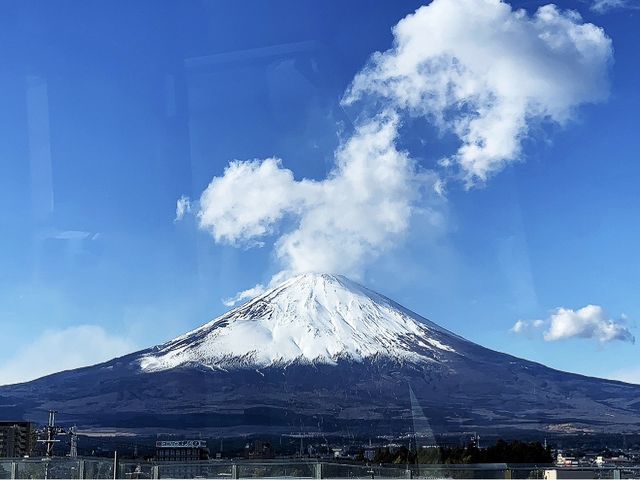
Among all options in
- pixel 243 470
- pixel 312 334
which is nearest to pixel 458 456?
pixel 243 470

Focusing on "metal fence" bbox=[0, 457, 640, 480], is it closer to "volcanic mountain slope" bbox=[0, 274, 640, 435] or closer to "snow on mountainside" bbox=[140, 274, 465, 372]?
"volcanic mountain slope" bbox=[0, 274, 640, 435]

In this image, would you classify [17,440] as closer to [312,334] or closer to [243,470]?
[243,470]

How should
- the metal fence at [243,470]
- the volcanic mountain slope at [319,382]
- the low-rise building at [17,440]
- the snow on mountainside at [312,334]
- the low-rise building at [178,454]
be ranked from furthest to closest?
the snow on mountainside at [312,334]
the volcanic mountain slope at [319,382]
the low-rise building at [17,440]
the low-rise building at [178,454]
the metal fence at [243,470]

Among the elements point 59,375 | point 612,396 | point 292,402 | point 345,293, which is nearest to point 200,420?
point 292,402

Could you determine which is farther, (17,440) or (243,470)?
(17,440)

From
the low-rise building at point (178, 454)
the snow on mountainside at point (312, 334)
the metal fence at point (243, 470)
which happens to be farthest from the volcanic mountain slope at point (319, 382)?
the metal fence at point (243, 470)

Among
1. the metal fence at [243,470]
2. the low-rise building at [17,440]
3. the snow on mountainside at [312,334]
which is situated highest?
the snow on mountainside at [312,334]

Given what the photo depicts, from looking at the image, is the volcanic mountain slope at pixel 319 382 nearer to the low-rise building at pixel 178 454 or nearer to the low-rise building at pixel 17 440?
the low-rise building at pixel 17 440
